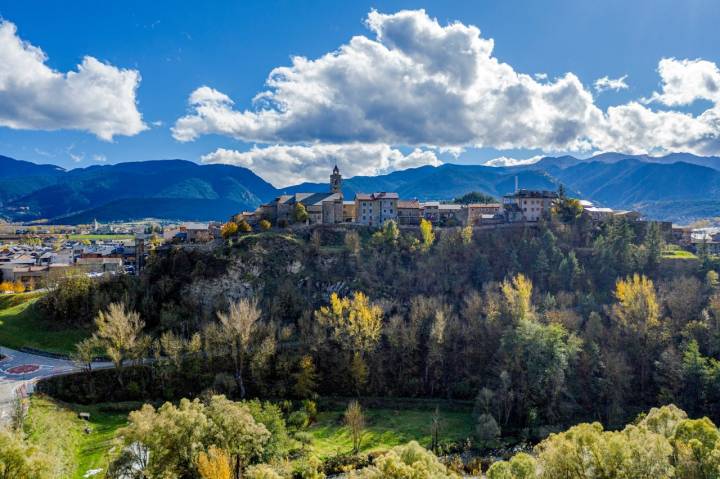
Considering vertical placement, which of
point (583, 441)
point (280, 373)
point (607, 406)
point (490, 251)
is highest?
point (490, 251)

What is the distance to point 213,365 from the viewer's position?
218ft

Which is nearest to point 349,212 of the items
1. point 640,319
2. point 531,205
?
point 531,205

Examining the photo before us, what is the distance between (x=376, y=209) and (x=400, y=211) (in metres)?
6.41

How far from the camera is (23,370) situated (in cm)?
6128

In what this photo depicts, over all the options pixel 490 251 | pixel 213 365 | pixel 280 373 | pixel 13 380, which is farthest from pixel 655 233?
pixel 13 380

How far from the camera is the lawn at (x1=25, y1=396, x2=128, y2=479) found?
145ft

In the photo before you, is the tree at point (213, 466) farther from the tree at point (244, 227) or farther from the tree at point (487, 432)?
the tree at point (244, 227)

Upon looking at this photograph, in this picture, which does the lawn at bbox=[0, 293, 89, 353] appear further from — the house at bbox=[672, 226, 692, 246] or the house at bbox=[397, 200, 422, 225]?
the house at bbox=[672, 226, 692, 246]

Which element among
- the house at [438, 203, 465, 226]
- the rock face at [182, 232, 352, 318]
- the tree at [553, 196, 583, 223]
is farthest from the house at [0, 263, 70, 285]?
the tree at [553, 196, 583, 223]

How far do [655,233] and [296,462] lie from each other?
87714 millimetres

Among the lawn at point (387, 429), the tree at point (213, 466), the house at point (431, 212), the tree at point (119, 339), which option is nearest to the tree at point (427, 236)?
the house at point (431, 212)

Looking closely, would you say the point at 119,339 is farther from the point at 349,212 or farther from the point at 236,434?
the point at 349,212

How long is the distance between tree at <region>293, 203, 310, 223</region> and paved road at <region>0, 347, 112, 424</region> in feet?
164

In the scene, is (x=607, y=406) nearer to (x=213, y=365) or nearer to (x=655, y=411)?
(x=655, y=411)
